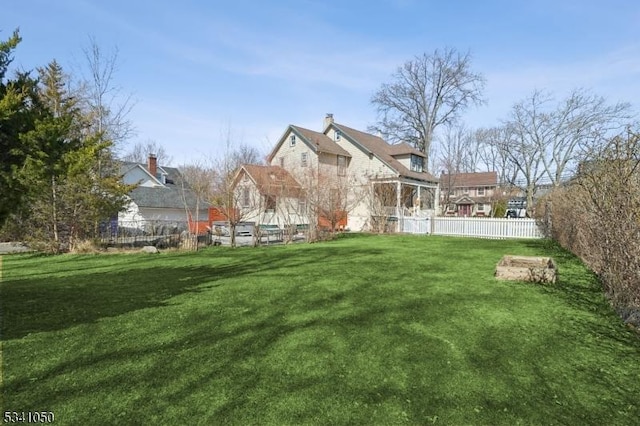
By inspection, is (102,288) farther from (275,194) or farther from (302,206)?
(302,206)

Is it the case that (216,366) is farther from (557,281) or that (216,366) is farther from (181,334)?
(557,281)

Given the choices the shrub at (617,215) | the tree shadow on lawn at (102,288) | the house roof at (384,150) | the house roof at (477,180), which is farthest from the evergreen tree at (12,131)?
the house roof at (477,180)

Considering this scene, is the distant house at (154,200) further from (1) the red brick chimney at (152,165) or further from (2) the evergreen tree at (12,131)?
(2) the evergreen tree at (12,131)

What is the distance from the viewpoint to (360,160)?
29844mm

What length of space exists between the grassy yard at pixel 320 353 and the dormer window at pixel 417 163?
25262mm

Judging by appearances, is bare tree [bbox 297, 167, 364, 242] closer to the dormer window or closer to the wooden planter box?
the wooden planter box

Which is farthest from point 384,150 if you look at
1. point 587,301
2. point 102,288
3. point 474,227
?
point 102,288

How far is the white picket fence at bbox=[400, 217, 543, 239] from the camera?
57.4 feet

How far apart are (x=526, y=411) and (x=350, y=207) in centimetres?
1883

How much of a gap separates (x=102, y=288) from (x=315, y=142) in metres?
22.7

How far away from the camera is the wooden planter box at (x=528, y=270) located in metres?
7.07

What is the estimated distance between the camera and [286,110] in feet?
91.6

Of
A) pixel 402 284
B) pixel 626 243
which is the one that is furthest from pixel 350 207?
pixel 626 243

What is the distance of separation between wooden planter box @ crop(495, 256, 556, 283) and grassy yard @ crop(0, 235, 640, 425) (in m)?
0.35
